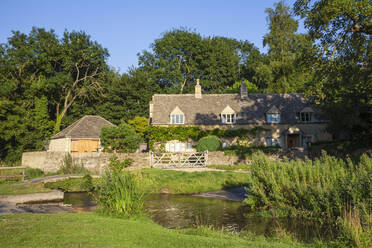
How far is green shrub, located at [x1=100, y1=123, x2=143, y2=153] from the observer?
102 feet

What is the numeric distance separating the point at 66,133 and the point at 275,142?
25.9m

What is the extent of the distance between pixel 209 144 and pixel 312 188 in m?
22.5

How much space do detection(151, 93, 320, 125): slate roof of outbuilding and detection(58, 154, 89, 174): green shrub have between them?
45.7 ft

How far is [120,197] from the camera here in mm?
11258

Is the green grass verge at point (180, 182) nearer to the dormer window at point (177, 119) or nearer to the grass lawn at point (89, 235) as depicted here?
the grass lawn at point (89, 235)

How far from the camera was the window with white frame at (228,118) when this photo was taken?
132 ft

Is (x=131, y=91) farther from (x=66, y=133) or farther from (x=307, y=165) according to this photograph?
(x=307, y=165)

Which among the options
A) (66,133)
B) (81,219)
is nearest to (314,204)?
(81,219)

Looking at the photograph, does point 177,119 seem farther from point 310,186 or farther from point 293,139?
point 310,186

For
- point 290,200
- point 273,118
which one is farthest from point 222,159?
point 290,200

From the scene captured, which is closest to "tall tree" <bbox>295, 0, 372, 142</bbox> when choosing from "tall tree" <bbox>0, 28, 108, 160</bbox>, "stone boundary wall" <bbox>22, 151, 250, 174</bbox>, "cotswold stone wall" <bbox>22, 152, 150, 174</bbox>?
"stone boundary wall" <bbox>22, 151, 250, 174</bbox>

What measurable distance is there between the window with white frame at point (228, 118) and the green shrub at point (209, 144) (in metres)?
5.25

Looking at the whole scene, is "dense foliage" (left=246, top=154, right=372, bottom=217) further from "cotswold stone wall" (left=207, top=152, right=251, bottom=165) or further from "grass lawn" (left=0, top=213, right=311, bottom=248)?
"cotswold stone wall" (left=207, top=152, right=251, bottom=165)

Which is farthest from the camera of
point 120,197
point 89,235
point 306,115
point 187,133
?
point 306,115
